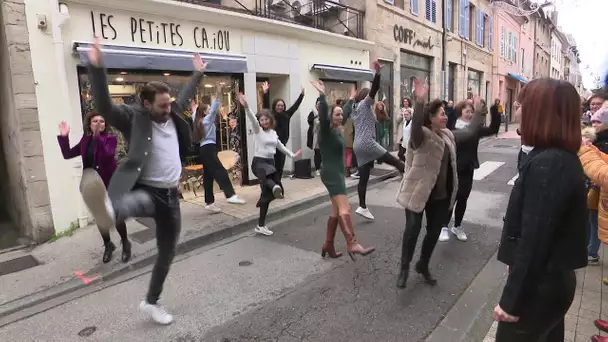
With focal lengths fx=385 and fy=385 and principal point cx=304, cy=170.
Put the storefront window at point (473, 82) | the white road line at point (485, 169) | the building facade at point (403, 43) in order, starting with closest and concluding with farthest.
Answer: the white road line at point (485, 169)
the building facade at point (403, 43)
the storefront window at point (473, 82)

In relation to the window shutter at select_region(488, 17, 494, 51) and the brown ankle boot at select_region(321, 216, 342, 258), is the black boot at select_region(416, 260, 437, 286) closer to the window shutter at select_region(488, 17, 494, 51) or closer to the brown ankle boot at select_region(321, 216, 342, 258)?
the brown ankle boot at select_region(321, 216, 342, 258)

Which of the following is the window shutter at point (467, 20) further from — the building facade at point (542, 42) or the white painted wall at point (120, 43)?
the building facade at point (542, 42)

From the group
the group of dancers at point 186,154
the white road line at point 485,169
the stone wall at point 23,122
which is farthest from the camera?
the white road line at point 485,169

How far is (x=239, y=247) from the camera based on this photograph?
16.8 feet

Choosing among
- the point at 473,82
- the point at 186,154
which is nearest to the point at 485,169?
the point at 186,154

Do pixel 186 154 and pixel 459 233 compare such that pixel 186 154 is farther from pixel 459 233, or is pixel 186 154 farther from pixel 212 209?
pixel 459 233

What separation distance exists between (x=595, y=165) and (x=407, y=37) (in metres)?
12.1

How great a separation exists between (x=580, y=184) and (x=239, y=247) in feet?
13.7

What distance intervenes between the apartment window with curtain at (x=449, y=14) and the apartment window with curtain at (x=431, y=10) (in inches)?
32.6

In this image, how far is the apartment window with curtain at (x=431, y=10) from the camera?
15.2 m

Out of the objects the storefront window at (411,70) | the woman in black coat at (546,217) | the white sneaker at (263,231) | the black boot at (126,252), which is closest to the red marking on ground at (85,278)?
the black boot at (126,252)

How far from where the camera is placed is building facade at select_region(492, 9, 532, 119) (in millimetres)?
23859

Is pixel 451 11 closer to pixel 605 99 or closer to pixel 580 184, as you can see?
pixel 605 99

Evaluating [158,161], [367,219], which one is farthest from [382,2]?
[158,161]
